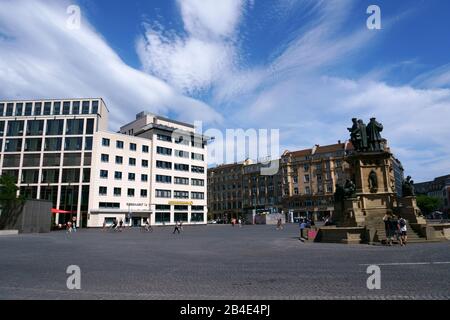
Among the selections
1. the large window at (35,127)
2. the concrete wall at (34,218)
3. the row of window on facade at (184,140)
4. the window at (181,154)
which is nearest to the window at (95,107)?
the large window at (35,127)

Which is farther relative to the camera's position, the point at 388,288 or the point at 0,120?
the point at 0,120

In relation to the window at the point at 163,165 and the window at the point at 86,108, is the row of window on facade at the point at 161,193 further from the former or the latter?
the window at the point at 86,108

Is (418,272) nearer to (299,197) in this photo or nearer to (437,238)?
(437,238)

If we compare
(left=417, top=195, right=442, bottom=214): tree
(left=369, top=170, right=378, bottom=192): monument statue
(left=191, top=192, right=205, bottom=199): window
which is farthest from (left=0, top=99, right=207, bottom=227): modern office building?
(left=417, top=195, right=442, bottom=214): tree

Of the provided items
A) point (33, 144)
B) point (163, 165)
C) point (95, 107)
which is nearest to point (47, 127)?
point (33, 144)

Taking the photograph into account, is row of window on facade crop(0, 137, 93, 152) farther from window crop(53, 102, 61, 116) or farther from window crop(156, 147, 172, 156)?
window crop(156, 147, 172, 156)

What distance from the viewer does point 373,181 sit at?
2292 centimetres

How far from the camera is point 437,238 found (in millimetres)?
19047

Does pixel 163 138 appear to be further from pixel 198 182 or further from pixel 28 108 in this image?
pixel 28 108

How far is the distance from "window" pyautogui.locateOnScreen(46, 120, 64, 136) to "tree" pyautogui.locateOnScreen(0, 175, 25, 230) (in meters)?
28.6

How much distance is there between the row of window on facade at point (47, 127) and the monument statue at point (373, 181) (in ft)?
180

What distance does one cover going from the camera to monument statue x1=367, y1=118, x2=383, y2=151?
23.7m
